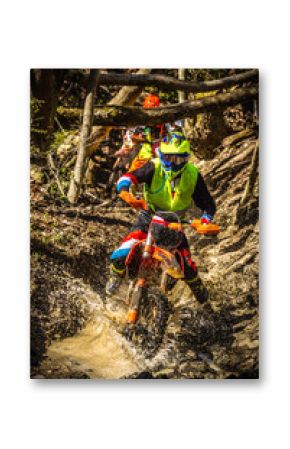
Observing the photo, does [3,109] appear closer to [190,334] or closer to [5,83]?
[5,83]

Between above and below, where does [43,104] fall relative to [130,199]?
above

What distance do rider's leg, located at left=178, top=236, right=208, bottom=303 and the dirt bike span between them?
2 centimetres

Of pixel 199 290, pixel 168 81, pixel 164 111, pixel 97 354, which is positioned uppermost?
pixel 168 81

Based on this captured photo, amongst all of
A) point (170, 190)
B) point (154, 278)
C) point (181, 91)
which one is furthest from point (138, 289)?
point (181, 91)

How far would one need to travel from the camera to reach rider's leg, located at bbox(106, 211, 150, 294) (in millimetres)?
3178

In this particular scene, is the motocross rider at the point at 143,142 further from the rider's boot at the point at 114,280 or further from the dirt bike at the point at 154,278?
the rider's boot at the point at 114,280

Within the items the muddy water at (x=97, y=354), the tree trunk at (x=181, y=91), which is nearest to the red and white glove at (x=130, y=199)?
the tree trunk at (x=181, y=91)

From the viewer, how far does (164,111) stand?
3.17m

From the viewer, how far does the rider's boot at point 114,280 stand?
318 centimetres

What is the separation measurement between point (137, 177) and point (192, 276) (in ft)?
1.69

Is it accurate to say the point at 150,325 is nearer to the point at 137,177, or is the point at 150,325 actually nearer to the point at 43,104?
the point at 137,177

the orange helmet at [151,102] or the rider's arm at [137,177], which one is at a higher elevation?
the orange helmet at [151,102]
